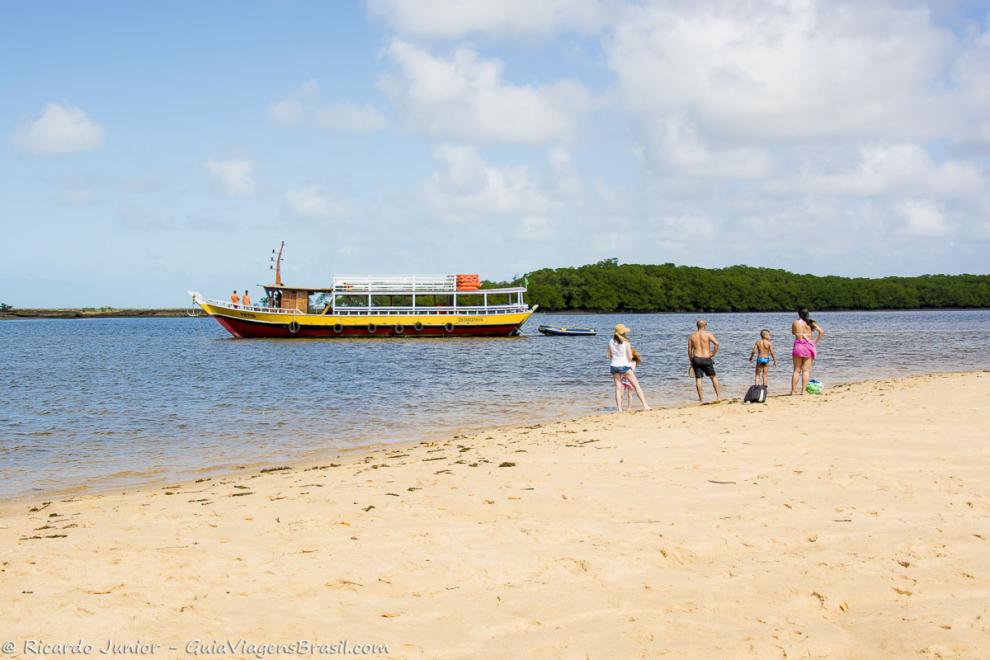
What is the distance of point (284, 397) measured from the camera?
74.3 ft

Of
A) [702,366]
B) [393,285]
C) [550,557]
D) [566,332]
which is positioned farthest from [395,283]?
[550,557]

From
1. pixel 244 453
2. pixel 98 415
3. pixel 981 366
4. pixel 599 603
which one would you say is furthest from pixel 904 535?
pixel 981 366

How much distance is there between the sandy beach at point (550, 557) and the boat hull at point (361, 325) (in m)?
45.4

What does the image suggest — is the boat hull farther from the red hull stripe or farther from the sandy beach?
the sandy beach

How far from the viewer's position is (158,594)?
16.7 ft

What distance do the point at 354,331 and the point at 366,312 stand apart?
170 centimetres

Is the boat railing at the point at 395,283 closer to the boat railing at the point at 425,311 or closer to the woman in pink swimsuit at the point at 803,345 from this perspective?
the boat railing at the point at 425,311

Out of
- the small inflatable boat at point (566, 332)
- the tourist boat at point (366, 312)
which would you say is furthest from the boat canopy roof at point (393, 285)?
the small inflatable boat at point (566, 332)

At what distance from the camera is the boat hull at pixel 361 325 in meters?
54.7

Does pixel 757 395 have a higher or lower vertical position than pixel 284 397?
higher

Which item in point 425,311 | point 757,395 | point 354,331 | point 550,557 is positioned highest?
point 425,311

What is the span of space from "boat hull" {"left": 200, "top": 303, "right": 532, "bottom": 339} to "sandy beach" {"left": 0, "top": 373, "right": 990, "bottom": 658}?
149 feet

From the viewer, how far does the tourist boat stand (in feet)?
180

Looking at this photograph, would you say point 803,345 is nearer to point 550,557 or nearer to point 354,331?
point 550,557
